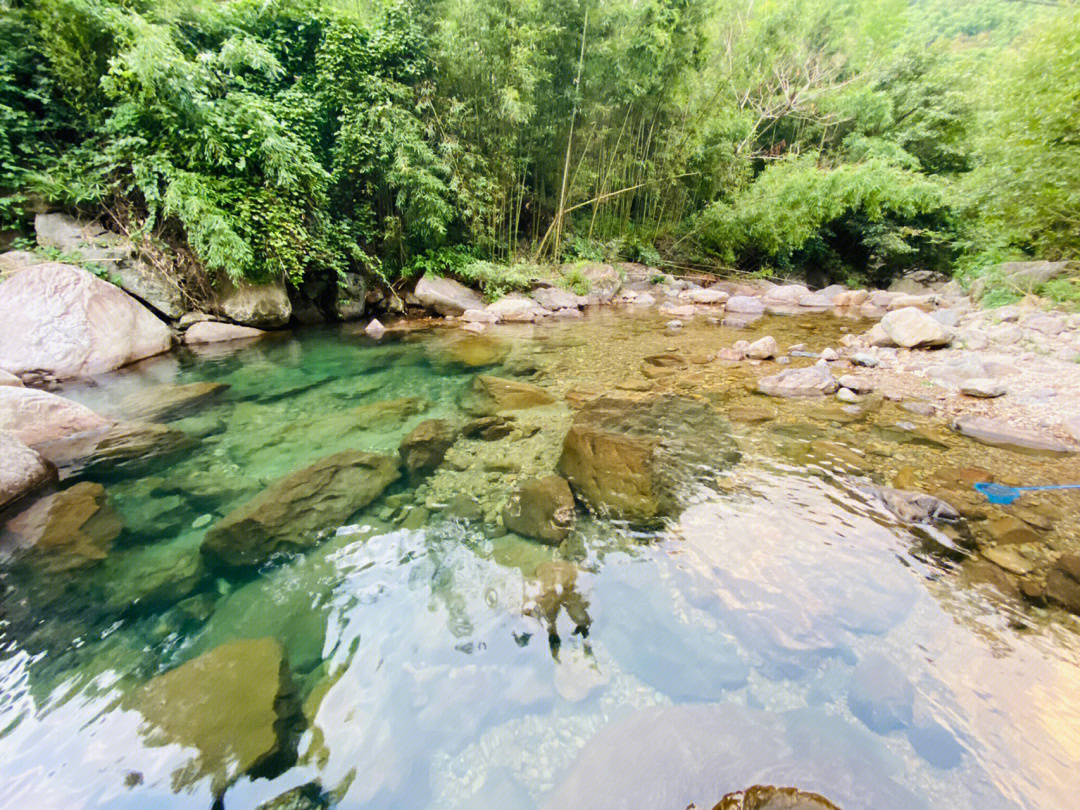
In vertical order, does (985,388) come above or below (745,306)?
above

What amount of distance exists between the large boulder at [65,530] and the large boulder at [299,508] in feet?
1.77

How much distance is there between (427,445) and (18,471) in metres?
2.36

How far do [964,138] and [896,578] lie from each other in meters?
18.4

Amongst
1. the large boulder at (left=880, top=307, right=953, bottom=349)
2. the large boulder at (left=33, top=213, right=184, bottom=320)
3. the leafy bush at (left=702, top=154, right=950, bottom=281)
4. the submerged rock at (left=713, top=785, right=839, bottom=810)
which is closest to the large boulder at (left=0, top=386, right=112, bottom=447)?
the large boulder at (left=33, top=213, right=184, bottom=320)

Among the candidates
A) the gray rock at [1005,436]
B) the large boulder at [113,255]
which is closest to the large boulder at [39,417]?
the large boulder at [113,255]

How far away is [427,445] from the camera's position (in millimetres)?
3170

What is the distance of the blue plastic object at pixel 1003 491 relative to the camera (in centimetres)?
235

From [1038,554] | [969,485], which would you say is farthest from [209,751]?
[969,485]

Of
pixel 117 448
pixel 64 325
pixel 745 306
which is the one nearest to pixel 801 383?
pixel 117 448

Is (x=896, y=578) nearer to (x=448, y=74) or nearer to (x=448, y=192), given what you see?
(x=448, y=192)

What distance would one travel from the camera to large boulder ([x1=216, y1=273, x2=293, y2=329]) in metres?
7.05

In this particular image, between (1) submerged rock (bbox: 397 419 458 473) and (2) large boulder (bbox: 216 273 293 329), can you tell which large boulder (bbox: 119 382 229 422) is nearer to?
(1) submerged rock (bbox: 397 419 458 473)

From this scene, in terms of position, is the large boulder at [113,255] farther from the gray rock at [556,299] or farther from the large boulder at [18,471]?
the gray rock at [556,299]

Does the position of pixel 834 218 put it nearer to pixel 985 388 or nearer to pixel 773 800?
pixel 985 388
